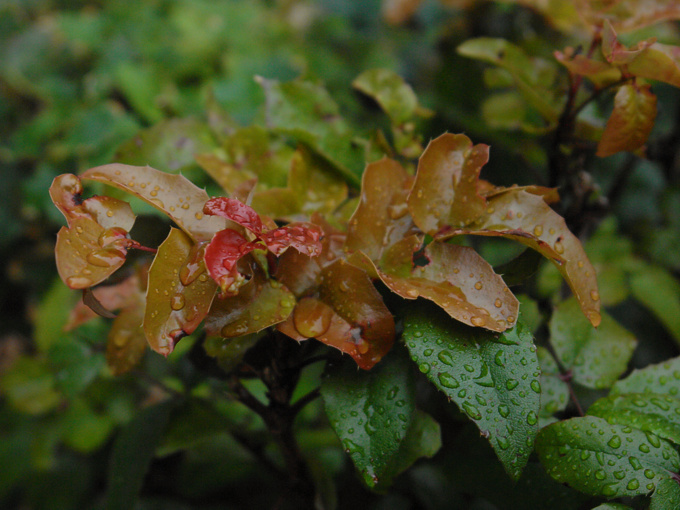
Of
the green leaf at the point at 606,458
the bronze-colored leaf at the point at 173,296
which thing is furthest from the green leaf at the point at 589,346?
the bronze-colored leaf at the point at 173,296

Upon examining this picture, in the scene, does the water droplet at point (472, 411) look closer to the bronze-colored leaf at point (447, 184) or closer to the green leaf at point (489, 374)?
the green leaf at point (489, 374)

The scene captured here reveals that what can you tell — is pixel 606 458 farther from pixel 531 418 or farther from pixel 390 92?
pixel 390 92

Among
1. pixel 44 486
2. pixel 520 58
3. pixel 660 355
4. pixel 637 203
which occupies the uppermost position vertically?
Answer: pixel 520 58

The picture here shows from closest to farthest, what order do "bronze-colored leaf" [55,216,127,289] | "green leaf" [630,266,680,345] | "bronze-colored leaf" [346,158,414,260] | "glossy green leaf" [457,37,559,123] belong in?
1. "bronze-colored leaf" [55,216,127,289]
2. "bronze-colored leaf" [346,158,414,260]
3. "glossy green leaf" [457,37,559,123]
4. "green leaf" [630,266,680,345]

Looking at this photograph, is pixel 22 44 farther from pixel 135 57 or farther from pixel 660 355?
pixel 660 355

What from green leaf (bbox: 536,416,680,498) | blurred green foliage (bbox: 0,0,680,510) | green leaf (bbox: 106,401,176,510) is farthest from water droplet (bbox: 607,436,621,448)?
green leaf (bbox: 106,401,176,510)

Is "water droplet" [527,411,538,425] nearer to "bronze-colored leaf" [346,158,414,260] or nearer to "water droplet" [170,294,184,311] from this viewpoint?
"bronze-colored leaf" [346,158,414,260]

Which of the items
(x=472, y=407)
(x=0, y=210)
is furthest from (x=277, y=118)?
(x=0, y=210)
